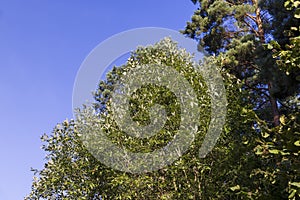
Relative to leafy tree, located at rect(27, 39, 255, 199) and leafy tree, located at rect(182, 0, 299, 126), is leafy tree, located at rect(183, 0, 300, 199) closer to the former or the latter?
leafy tree, located at rect(182, 0, 299, 126)

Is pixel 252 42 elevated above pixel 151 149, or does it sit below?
above

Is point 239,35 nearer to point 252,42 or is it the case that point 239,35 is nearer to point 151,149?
point 252,42

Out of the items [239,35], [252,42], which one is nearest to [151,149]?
[252,42]

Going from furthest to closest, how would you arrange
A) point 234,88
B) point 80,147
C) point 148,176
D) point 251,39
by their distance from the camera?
point 251,39, point 80,147, point 234,88, point 148,176

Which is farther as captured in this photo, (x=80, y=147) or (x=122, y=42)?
(x=80, y=147)

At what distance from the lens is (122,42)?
11758 mm

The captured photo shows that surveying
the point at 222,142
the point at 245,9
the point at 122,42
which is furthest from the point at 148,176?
the point at 245,9

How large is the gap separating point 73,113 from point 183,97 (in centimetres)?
487

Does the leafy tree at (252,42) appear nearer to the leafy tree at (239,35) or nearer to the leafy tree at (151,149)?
the leafy tree at (239,35)

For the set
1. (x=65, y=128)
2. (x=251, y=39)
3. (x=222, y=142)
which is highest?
(x=251, y=39)

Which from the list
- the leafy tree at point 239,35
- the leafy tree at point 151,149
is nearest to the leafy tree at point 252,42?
the leafy tree at point 239,35

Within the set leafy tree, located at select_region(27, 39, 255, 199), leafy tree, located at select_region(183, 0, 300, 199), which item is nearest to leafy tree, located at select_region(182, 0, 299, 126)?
leafy tree, located at select_region(183, 0, 300, 199)

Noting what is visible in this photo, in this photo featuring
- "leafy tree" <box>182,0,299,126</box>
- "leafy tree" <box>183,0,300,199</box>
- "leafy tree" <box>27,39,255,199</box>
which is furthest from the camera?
"leafy tree" <box>182,0,299,126</box>

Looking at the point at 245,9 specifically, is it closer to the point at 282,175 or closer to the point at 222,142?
the point at 222,142
